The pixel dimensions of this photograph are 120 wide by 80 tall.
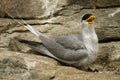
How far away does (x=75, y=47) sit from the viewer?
6.46 metres

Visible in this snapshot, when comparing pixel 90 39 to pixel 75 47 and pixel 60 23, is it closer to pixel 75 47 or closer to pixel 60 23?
pixel 75 47

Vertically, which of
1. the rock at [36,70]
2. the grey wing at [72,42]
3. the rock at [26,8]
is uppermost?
the rock at [26,8]

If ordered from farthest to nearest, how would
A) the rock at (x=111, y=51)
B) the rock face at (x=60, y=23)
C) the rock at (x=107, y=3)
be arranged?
the rock at (x=107, y=3) < the rock at (x=111, y=51) < the rock face at (x=60, y=23)

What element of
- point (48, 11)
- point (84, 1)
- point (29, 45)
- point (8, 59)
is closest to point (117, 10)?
point (84, 1)

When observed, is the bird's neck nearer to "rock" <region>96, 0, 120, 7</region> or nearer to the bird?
the bird

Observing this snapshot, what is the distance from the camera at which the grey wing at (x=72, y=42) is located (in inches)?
255

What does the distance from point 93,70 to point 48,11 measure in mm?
1701

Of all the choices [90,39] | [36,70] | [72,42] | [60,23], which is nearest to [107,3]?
[60,23]

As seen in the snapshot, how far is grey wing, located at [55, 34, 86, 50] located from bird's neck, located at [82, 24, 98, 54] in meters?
0.09

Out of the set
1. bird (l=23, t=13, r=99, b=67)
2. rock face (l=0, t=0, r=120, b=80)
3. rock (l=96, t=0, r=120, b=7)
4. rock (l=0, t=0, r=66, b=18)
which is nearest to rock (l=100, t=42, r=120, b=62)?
rock face (l=0, t=0, r=120, b=80)

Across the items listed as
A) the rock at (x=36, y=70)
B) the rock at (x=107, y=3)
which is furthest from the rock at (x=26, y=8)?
the rock at (x=36, y=70)

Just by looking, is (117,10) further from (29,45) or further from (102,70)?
(29,45)

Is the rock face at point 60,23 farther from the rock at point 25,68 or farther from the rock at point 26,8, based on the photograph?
the rock at point 25,68

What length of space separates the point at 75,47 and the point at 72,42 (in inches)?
4.1
